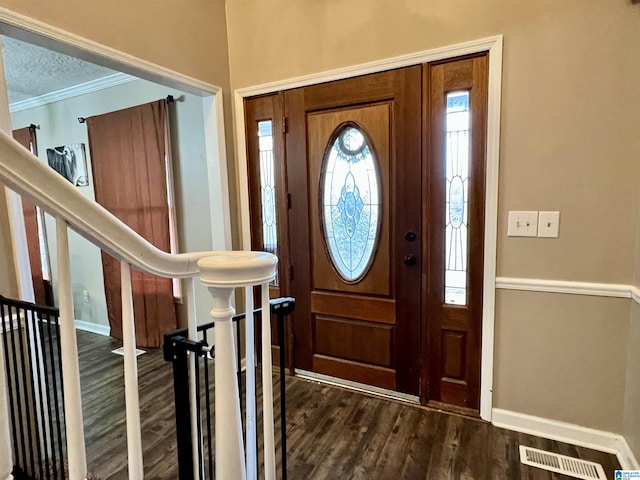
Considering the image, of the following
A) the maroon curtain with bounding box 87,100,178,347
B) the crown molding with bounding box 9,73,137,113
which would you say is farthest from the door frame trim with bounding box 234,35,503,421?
the crown molding with bounding box 9,73,137,113

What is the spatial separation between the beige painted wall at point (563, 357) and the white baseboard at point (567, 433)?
0.03 meters

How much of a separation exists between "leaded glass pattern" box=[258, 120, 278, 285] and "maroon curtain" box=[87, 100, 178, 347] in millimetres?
990

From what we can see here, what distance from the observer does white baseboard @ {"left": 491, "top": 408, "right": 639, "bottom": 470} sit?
1820mm

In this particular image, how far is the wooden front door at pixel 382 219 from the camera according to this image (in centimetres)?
209

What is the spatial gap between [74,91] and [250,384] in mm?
3971

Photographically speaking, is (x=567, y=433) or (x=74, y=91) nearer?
(x=567, y=433)

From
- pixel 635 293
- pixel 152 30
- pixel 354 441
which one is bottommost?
pixel 354 441

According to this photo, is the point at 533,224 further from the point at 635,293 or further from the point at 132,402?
the point at 132,402

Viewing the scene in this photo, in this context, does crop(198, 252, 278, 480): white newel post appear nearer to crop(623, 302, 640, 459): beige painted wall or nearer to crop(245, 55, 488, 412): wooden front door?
crop(245, 55, 488, 412): wooden front door

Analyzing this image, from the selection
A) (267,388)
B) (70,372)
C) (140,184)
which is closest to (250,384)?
(267,388)

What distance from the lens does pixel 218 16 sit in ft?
8.52

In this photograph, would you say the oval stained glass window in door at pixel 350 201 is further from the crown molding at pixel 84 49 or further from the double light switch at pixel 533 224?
the crown molding at pixel 84 49

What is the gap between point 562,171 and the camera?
6.10 ft

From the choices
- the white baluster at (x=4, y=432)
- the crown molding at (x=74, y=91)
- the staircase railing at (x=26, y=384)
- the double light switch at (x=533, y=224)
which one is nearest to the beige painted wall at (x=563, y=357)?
the double light switch at (x=533, y=224)
